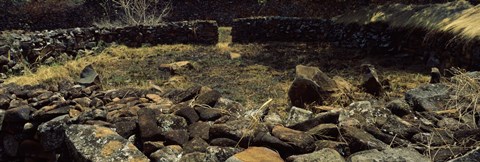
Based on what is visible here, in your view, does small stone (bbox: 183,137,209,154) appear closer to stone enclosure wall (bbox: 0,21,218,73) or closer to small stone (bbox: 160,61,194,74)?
small stone (bbox: 160,61,194,74)

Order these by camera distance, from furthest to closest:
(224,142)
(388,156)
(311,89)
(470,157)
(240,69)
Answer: (240,69)
(311,89)
(224,142)
(388,156)
(470,157)

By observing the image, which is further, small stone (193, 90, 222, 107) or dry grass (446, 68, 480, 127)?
small stone (193, 90, 222, 107)

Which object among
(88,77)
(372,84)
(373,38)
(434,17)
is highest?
(434,17)

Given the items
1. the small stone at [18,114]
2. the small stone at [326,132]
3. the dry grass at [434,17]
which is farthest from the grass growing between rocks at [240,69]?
the small stone at [18,114]

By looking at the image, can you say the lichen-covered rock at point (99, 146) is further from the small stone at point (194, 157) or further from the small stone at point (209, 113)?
the small stone at point (209, 113)

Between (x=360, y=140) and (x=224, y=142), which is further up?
(x=360, y=140)

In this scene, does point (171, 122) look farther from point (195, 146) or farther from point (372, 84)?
point (372, 84)

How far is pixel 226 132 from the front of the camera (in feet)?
10.8

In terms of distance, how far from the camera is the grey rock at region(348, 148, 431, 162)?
2.62 m

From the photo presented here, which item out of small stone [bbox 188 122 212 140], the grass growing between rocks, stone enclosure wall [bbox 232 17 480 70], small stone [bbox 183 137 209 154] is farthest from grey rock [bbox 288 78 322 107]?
stone enclosure wall [bbox 232 17 480 70]

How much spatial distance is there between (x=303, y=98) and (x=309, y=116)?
196 centimetres

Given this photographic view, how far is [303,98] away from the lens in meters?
5.93

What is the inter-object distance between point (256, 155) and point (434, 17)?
9.00m

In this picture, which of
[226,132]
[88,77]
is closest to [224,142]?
[226,132]
